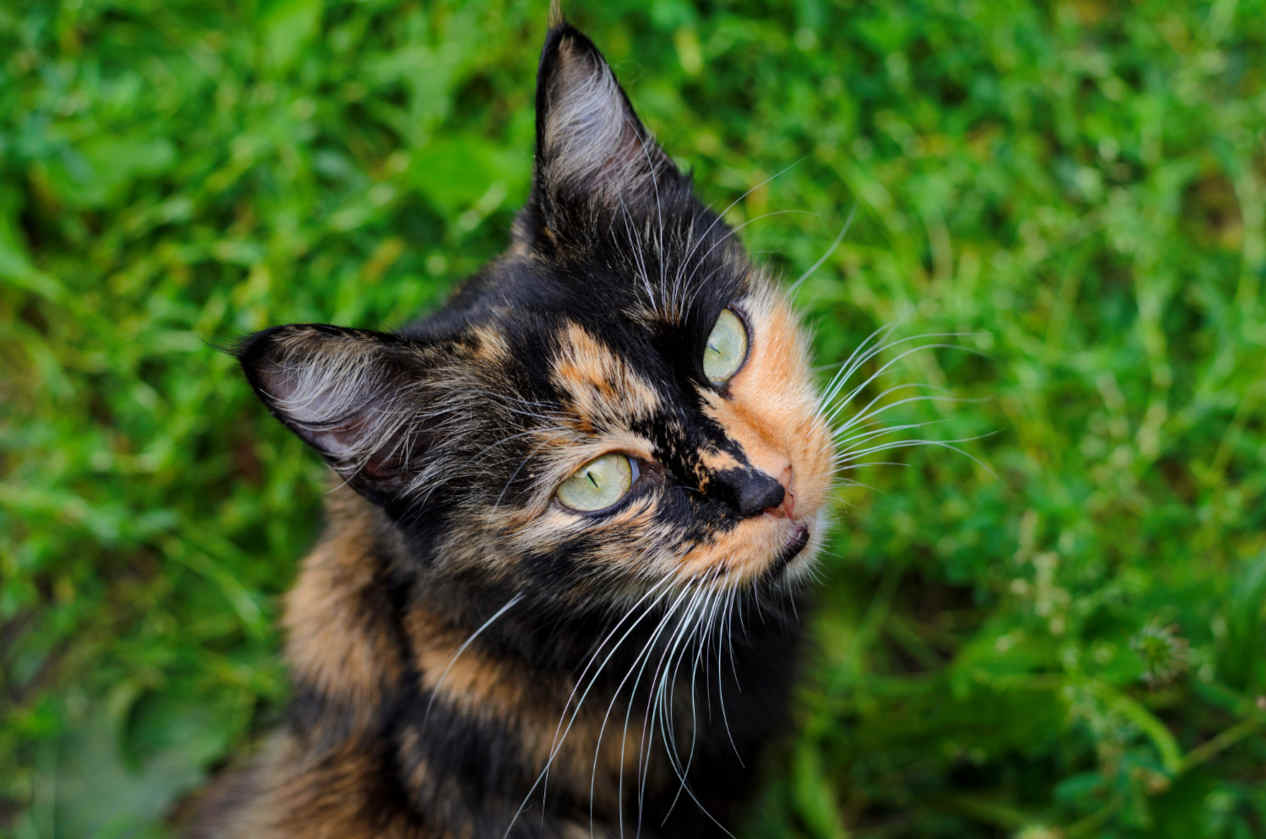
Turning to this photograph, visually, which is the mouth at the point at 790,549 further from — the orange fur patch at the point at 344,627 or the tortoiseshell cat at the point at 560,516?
the orange fur patch at the point at 344,627

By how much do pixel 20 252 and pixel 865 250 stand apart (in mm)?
2283

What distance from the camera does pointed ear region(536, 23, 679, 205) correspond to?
5.20 feet

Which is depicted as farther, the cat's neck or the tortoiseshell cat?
the cat's neck

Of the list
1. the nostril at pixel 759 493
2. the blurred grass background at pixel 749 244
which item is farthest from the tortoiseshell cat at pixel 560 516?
the blurred grass background at pixel 749 244

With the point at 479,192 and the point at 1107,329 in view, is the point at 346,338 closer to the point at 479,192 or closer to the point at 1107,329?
the point at 479,192

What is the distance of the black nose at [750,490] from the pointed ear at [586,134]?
541 mm

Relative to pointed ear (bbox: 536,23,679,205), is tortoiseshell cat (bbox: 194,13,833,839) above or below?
below

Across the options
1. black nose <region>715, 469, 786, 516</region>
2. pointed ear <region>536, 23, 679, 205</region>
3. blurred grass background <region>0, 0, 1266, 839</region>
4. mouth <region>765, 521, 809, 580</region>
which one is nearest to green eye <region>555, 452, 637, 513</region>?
black nose <region>715, 469, 786, 516</region>

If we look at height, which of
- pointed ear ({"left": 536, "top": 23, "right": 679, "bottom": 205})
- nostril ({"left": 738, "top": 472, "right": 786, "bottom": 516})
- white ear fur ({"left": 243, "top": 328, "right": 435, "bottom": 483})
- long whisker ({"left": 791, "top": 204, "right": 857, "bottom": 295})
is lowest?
nostril ({"left": 738, "top": 472, "right": 786, "bottom": 516})

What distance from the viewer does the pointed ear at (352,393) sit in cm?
135

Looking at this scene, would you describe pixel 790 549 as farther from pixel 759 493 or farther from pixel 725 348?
pixel 725 348

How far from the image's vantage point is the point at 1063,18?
9.43ft

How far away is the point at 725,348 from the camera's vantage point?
1.72 m

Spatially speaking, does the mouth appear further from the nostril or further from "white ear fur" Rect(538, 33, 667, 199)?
"white ear fur" Rect(538, 33, 667, 199)
